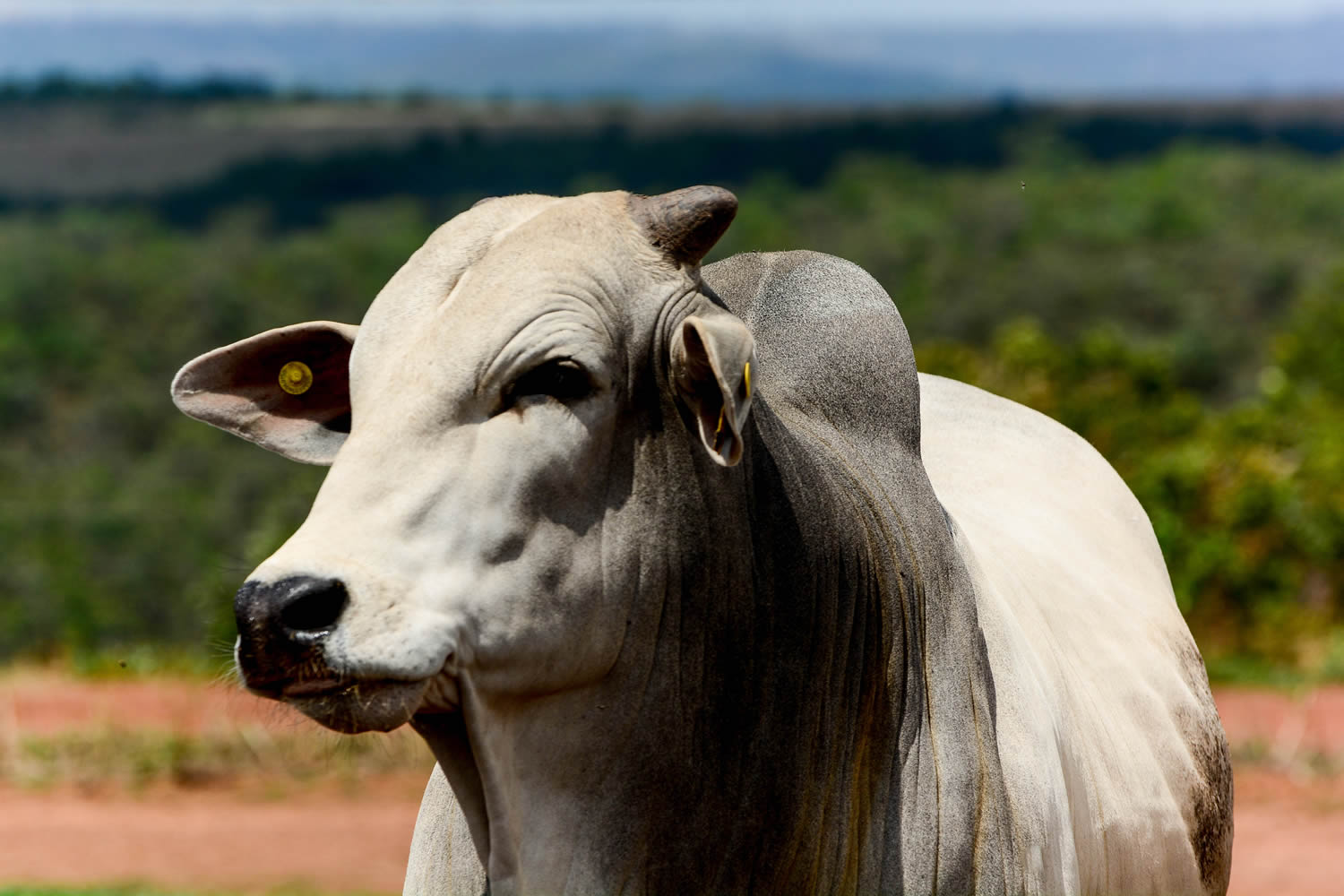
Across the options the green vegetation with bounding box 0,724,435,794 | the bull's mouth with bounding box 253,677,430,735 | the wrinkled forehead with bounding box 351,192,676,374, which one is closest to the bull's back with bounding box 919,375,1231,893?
the wrinkled forehead with bounding box 351,192,676,374

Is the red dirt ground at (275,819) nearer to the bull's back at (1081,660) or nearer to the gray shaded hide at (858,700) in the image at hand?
the bull's back at (1081,660)

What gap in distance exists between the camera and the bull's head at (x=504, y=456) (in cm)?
217

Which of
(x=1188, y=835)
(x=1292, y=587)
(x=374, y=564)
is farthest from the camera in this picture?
(x=1292, y=587)

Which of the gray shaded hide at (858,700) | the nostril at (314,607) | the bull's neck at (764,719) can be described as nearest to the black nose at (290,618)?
the nostril at (314,607)

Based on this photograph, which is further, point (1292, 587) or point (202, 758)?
point (1292, 587)

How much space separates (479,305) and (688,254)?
1.13 feet

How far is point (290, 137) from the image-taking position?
75188mm

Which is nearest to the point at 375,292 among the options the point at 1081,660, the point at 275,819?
the point at 275,819

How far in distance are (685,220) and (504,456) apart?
474 mm

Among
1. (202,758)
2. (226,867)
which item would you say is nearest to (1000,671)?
(226,867)

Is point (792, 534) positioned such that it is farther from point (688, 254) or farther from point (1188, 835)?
point (1188, 835)

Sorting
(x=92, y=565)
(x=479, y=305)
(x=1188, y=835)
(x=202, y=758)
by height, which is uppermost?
→ (x=479, y=305)

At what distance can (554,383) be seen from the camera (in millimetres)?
2344

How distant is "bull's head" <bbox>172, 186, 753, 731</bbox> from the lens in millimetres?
2168
